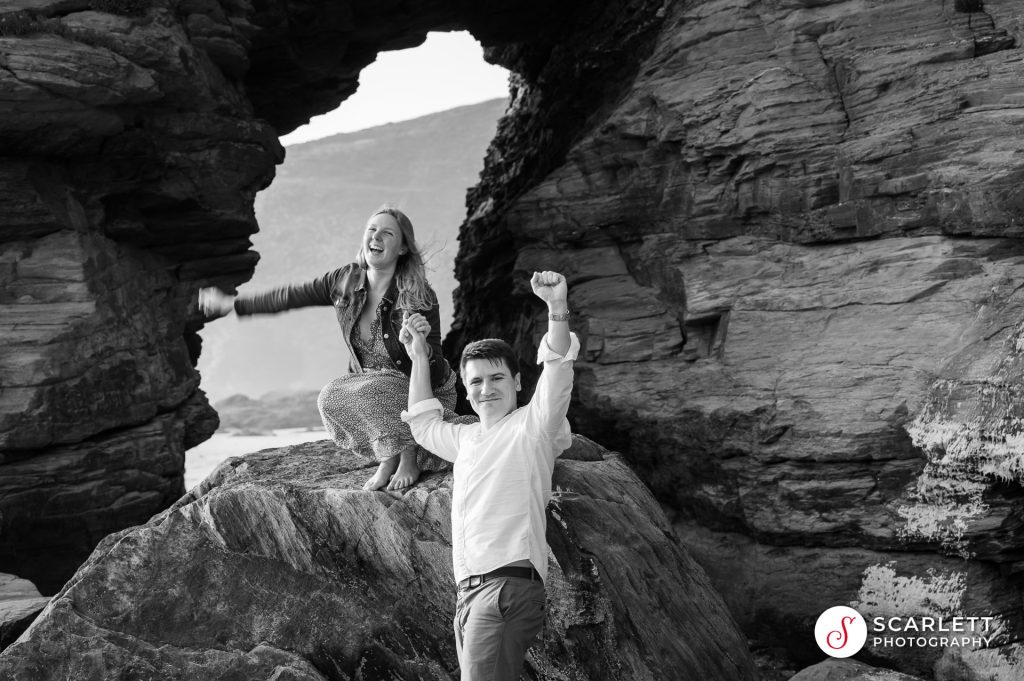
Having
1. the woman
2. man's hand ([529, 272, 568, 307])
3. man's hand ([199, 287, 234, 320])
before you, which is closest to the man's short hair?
man's hand ([529, 272, 568, 307])

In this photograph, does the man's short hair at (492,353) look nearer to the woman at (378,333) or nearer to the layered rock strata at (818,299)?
the woman at (378,333)

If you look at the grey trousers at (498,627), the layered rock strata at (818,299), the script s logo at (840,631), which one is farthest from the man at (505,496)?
the layered rock strata at (818,299)

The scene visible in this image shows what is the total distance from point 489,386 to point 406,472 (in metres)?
1.63

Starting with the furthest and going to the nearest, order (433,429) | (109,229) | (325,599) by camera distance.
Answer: (109,229) → (325,599) → (433,429)

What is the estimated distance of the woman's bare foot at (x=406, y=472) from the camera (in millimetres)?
6781

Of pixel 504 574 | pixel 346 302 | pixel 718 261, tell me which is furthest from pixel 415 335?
pixel 718 261

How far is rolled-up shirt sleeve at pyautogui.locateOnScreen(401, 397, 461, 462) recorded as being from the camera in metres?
5.77

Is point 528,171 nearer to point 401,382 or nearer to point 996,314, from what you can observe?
point 996,314

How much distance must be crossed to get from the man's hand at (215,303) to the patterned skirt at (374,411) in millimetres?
912

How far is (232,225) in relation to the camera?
13609 millimetres

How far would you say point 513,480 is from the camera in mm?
5168

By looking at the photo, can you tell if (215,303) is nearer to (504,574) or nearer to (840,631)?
(504,574)

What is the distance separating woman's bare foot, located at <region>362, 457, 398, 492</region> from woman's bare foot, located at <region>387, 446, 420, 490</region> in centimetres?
4

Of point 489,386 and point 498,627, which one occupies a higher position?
point 489,386
